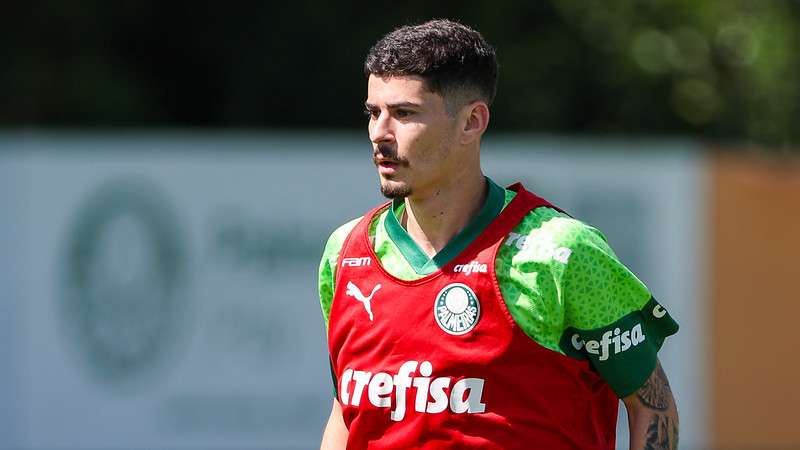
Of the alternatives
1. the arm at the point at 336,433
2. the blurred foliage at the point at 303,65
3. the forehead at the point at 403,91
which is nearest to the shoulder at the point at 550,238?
the forehead at the point at 403,91

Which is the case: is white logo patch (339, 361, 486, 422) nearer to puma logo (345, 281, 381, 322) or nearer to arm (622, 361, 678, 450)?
puma logo (345, 281, 381, 322)

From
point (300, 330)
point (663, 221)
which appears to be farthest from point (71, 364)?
point (663, 221)

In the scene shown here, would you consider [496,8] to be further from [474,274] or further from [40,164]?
[474,274]

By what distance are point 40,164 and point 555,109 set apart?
A: 6257mm

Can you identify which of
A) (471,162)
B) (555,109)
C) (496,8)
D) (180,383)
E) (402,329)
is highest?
(496,8)

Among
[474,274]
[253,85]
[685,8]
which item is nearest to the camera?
[474,274]

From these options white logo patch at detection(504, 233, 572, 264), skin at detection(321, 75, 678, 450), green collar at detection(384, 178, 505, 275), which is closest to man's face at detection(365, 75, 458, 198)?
skin at detection(321, 75, 678, 450)

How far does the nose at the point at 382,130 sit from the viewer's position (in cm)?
368

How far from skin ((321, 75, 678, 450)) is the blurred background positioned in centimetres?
674

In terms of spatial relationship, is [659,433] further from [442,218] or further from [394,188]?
Result: [394,188]

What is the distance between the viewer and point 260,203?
10.7 m

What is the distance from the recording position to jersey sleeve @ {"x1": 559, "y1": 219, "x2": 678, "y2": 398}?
357cm

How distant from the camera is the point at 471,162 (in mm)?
3811

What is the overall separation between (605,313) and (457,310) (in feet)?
1.14
